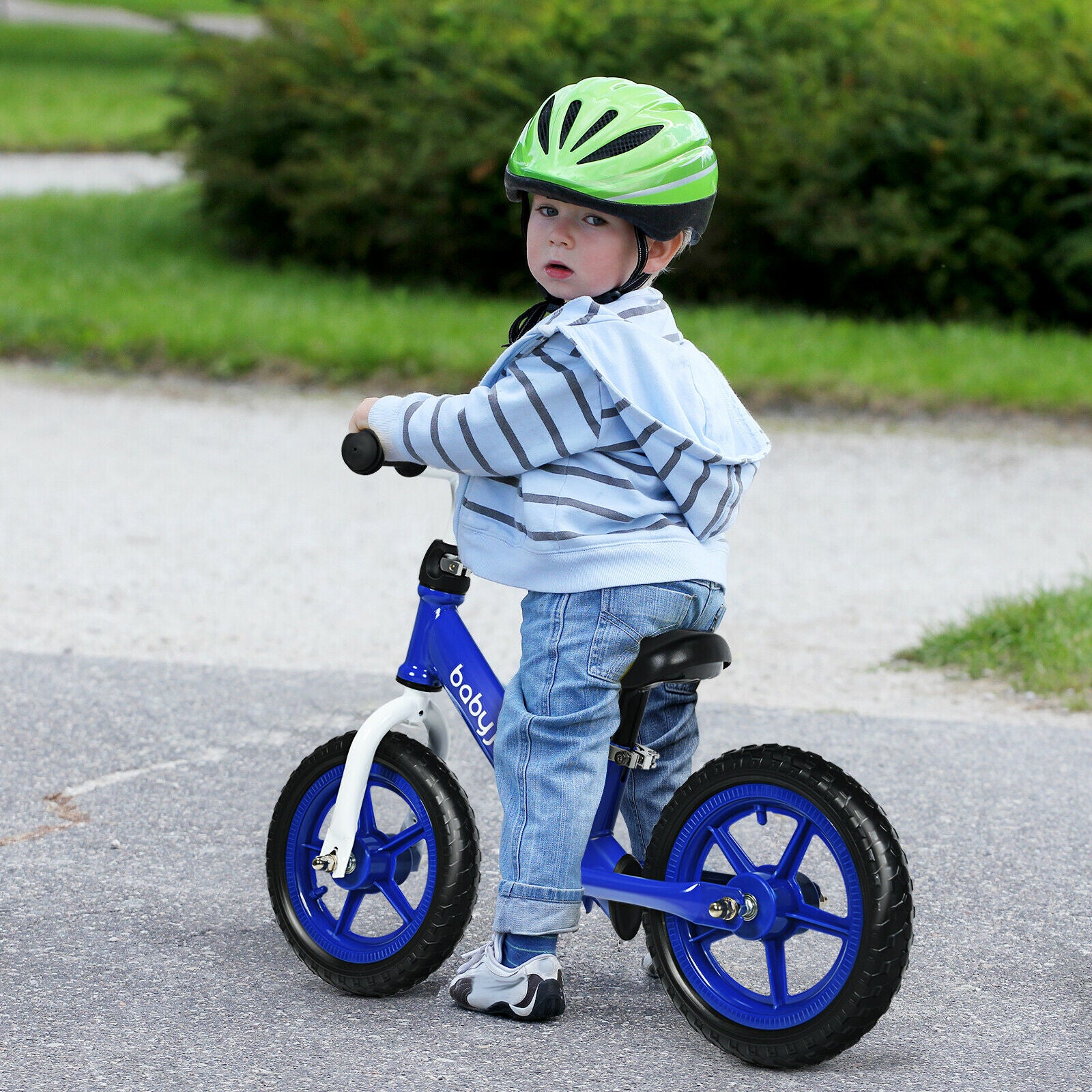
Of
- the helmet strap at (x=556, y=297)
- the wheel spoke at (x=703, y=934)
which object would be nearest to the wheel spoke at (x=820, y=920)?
the wheel spoke at (x=703, y=934)

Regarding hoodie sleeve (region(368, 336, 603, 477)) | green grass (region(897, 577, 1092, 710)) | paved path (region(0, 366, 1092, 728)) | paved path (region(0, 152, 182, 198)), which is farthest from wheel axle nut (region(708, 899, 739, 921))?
paved path (region(0, 152, 182, 198))

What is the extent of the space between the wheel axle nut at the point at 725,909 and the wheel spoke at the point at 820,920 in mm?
82

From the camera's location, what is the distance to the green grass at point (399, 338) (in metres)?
8.61

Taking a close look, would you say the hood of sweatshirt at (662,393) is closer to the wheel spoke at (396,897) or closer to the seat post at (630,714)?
the seat post at (630,714)

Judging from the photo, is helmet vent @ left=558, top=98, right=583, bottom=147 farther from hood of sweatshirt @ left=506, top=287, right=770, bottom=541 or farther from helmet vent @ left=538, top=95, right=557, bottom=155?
hood of sweatshirt @ left=506, top=287, right=770, bottom=541

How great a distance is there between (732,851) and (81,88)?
2509 centimetres

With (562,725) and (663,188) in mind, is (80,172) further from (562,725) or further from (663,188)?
(562,725)

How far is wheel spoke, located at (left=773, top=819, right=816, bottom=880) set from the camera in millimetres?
2553

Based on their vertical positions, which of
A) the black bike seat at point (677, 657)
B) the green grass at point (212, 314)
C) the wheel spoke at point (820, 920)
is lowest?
the green grass at point (212, 314)

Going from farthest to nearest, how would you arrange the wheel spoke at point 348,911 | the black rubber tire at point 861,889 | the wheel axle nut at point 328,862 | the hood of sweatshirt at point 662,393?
the wheel spoke at point 348,911 < the wheel axle nut at point 328,862 < the hood of sweatshirt at point 662,393 < the black rubber tire at point 861,889

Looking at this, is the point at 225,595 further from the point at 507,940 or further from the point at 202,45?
the point at 202,45

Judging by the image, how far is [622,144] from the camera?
8.55ft

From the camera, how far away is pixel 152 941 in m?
3.08

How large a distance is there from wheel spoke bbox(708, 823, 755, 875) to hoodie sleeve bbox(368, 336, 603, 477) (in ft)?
2.14
